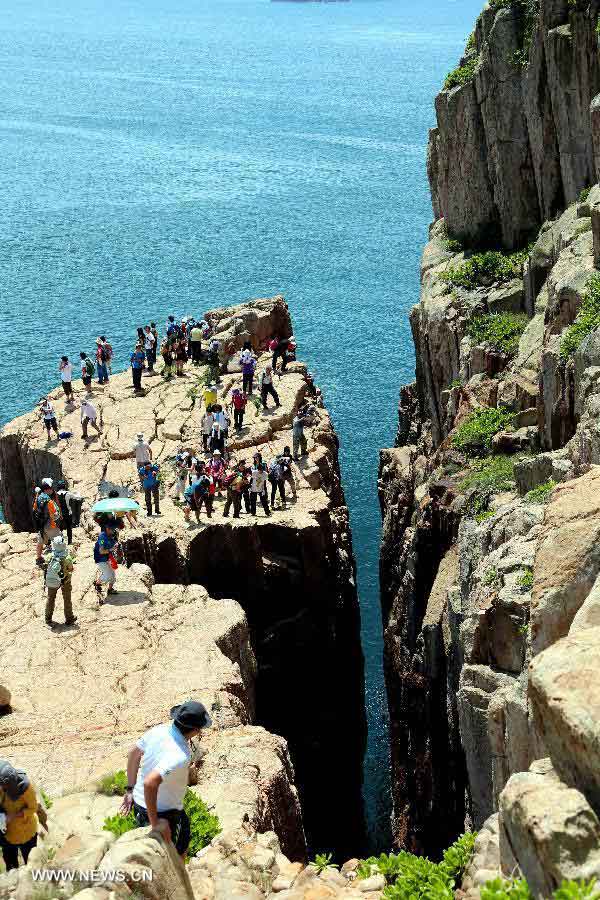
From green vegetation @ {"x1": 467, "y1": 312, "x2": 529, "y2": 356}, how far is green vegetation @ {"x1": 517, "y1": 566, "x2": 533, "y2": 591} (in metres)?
21.7

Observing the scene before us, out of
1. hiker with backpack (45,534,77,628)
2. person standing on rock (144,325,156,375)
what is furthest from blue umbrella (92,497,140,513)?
person standing on rock (144,325,156,375)

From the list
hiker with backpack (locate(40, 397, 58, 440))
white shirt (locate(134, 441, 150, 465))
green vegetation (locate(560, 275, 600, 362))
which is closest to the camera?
green vegetation (locate(560, 275, 600, 362))

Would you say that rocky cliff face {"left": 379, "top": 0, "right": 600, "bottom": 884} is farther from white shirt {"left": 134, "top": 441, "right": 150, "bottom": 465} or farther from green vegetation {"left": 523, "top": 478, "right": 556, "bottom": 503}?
white shirt {"left": 134, "top": 441, "right": 150, "bottom": 465}

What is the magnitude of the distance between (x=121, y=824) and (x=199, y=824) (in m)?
1.87

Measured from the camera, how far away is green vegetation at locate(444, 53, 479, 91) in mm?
59031

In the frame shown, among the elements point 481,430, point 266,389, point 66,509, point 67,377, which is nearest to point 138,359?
point 67,377

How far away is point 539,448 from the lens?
3925 cm

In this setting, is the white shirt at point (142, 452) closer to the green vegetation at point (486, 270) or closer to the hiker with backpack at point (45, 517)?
the hiker with backpack at point (45, 517)

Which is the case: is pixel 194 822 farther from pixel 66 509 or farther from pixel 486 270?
pixel 486 270

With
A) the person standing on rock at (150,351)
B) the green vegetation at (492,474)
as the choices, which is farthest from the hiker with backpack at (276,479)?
the person standing on rock at (150,351)

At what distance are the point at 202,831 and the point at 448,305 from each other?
36832 mm

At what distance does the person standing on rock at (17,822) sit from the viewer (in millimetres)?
18531

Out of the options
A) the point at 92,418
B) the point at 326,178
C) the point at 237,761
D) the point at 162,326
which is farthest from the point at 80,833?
the point at 326,178

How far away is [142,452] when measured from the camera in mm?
46375
